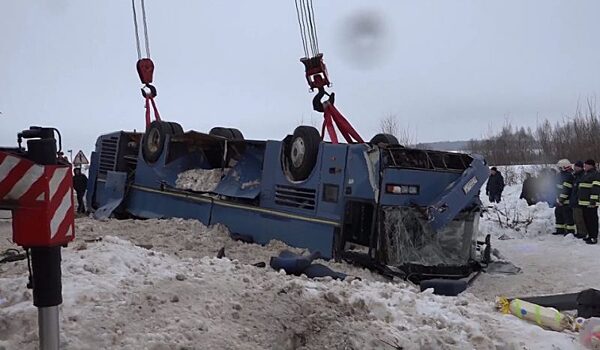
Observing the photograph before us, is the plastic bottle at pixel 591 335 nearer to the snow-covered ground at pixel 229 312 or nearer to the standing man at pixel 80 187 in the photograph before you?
the snow-covered ground at pixel 229 312

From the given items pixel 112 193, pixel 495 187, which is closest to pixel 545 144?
pixel 495 187

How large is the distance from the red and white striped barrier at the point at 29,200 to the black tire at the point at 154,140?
7741 millimetres

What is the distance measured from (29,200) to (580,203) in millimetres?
10878

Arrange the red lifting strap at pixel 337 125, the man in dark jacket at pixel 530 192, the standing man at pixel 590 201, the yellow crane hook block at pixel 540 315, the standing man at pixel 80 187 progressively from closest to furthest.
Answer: the yellow crane hook block at pixel 540 315
the red lifting strap at pixel 337 125
the standing man at pixel 590 201
the standing man at pixel 80 187
the man in dark jacket at pixel 530 192

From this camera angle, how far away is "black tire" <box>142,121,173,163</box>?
11002 millimetres

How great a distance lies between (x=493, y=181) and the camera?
72.0 feet

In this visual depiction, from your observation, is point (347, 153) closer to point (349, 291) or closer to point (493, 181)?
point (349, 291)

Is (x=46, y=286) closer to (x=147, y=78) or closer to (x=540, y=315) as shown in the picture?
(x=540, y=315)

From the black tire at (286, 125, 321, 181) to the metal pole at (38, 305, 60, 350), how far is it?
543 centimetres

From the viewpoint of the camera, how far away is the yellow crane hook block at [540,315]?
15.0 feet

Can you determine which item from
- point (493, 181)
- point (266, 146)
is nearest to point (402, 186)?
point (266, 146)

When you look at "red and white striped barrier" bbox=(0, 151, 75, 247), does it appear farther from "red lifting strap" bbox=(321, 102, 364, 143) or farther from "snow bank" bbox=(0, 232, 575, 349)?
"red lifting strap" bbox=(321, 102, 364, 143)

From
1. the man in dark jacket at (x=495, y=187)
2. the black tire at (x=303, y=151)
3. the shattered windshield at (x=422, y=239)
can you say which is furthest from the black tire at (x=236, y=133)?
the man in dark jacket at (x=495, y=187)

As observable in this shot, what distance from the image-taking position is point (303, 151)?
28.0 feet
